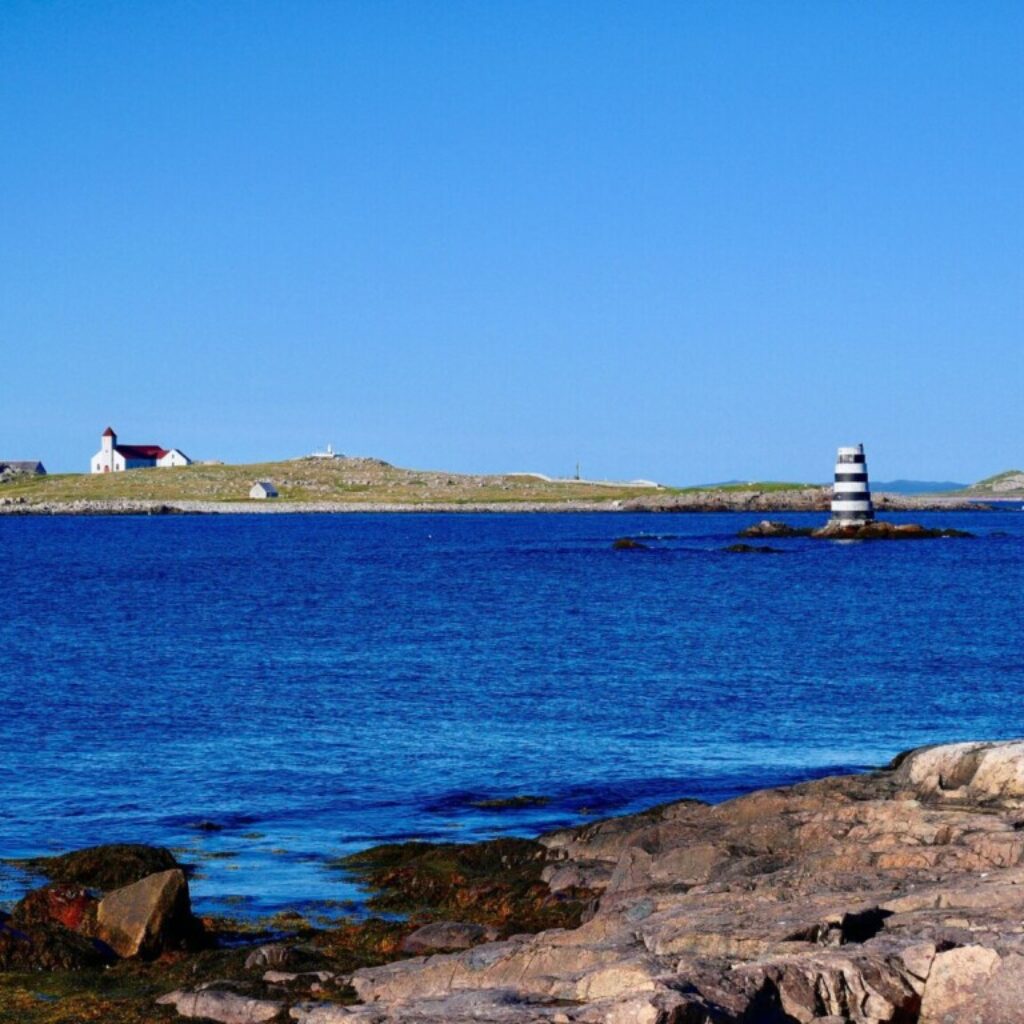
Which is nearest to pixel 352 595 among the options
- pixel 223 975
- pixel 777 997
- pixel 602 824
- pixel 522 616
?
pixel 522 616

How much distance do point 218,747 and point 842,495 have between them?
303 ft

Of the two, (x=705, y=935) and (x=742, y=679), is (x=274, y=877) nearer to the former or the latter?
(x=705, y=935)

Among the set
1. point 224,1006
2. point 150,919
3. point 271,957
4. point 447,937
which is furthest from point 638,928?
point 150,919

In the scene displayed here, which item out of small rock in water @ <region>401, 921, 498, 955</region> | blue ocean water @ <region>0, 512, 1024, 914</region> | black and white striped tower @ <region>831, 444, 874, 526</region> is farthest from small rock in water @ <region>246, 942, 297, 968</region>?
black and white striped tower @ <region>831, 444, 874, 526</region>

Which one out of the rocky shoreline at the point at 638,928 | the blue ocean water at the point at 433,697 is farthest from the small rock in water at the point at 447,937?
the blue ocean water at the point at 433,697

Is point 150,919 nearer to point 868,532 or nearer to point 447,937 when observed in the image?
point 447,937

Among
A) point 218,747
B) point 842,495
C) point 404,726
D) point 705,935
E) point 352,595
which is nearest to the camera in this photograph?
point 705,935

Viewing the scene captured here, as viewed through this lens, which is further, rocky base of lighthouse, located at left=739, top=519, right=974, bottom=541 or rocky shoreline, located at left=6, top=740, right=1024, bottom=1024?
rocky base of lighthouse, located at left=739, top=519, right=974, bottom=541

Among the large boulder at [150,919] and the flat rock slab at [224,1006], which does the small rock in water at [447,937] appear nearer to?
the large boulder at [150,919]

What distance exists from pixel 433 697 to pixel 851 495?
8459 centimetres

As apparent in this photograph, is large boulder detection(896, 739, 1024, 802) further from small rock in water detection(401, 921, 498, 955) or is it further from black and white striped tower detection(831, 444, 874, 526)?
black and white striped tower detection(831, 444, 874, 526)

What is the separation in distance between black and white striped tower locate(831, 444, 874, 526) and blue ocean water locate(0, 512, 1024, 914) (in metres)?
24.7

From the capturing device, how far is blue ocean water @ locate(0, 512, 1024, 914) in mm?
23375

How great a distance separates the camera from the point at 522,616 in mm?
60000
